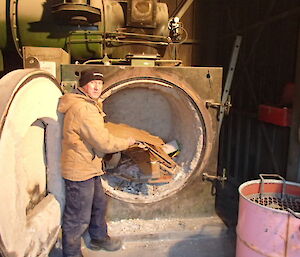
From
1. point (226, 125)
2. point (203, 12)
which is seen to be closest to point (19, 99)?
point (226, 125)

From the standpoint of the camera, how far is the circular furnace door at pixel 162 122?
2926mm

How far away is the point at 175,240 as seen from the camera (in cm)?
294

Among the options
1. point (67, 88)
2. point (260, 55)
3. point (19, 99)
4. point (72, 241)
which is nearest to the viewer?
point (19, 99)

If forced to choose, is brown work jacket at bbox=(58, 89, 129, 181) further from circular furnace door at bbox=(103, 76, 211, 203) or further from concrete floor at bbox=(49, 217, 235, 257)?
concrete floor at bbox=(49, 217, 235, 257)

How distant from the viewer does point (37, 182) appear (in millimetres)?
2188

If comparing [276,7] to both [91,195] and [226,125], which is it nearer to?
[226,125]

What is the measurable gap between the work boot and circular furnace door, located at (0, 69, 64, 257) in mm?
564

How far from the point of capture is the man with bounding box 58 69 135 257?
2.25 m

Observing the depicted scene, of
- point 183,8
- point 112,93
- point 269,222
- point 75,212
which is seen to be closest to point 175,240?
point 75,212

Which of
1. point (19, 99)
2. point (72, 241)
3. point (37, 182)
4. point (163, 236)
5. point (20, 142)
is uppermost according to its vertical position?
point (19, 99)

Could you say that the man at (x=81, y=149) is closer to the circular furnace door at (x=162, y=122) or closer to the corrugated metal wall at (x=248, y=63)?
the circular furnace door at (x=162, y=122)

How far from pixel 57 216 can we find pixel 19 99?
1.02 m

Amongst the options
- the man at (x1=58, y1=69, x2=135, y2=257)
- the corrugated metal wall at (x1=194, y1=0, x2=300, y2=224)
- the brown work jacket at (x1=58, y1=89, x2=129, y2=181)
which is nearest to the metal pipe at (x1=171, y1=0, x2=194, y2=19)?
the corrugated metal wall at (x1=194, y1=0, x2=300, y2=224)

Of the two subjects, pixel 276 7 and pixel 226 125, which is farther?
pixel 226 125
